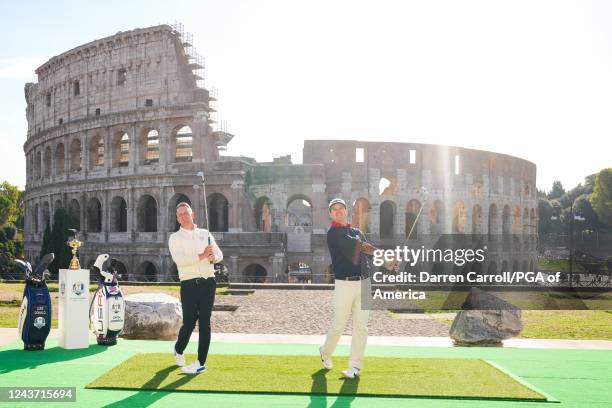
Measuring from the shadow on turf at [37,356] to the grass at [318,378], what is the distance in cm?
101

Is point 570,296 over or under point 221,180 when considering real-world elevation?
under

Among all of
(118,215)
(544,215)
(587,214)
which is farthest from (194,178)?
(544,215)

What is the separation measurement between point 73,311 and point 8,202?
236ft

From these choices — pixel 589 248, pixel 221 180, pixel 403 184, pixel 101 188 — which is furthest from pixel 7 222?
pixel 589 248

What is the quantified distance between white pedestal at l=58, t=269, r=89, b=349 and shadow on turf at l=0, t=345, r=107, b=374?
0.15 metres

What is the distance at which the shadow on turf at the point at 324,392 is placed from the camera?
567cm

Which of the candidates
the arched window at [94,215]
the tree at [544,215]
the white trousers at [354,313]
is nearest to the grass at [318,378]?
the white trousers at [354,313]

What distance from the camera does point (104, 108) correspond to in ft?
133

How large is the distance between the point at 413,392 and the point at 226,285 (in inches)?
773

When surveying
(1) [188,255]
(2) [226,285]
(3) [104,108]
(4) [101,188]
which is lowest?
(2) [226,285]

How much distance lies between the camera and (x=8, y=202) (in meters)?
72.4

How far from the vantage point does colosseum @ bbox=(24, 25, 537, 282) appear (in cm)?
3628

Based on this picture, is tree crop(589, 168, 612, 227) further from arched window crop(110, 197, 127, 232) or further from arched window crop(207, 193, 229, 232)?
arched window crop(110, 197, 127, 232)

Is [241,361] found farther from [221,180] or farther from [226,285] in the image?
[221,180]
